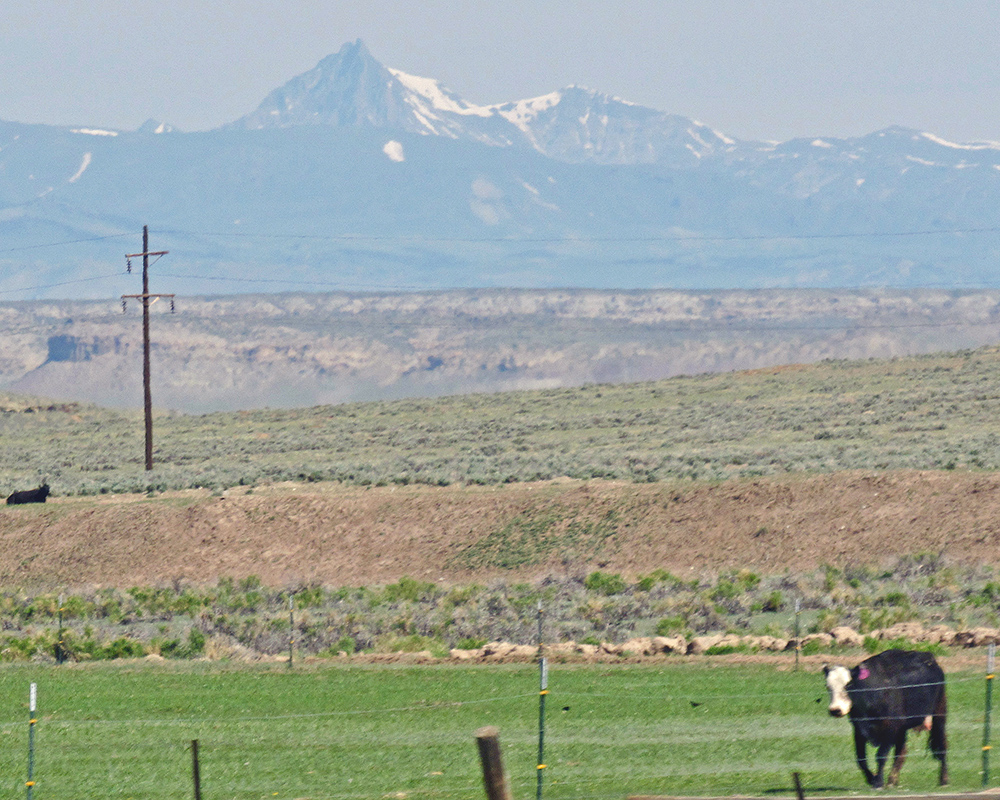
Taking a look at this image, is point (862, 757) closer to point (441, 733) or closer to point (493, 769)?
point (493, 769)

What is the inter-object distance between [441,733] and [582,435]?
171 ft

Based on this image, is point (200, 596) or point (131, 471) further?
point (131, 471)

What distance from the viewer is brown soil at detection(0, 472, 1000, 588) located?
38.6 m

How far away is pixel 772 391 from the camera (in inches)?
3278

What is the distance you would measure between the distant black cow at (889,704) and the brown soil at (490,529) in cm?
2110

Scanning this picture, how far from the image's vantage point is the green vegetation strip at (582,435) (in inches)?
2051

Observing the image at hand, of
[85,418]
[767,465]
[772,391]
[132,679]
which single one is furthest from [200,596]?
[85,418]

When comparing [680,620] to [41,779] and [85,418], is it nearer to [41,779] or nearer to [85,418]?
[41,779]

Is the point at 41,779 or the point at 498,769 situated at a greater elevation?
the point at 498,769

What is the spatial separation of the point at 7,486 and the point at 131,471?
7301 millimetres

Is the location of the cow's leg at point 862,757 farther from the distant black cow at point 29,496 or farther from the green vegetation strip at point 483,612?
the distant black cow at point 29,496

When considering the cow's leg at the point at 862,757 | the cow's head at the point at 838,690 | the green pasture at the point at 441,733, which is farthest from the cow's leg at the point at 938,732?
the cow's head at the point at 838,690

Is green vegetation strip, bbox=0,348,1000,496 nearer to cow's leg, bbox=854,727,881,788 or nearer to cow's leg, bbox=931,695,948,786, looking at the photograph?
cow's leg, bbox=931,695,948,786

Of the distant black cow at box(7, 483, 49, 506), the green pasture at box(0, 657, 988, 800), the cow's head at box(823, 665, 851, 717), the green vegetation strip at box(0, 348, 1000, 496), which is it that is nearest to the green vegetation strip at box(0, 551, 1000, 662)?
the green pasture at box(0, 657, 988, 800)
